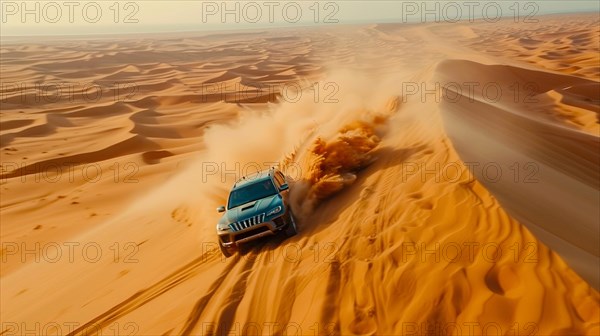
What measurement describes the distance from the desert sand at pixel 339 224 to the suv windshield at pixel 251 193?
919mm

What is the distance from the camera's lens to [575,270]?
17.8ft

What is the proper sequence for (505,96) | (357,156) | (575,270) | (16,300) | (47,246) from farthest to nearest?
(505,96) → (47,246) → (357,156) → (16,300) → (575,270)

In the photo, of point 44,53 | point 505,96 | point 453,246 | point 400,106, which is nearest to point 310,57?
point 44,53

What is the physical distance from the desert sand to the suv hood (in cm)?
63

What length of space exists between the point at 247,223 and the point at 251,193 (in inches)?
45.3

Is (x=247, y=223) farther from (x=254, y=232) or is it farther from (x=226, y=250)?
(x=226, y=250)

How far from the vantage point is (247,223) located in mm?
8492

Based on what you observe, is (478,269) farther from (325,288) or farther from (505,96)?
(505,96)

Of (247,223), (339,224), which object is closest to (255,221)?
(247,223)

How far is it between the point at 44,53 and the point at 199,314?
71280 mm

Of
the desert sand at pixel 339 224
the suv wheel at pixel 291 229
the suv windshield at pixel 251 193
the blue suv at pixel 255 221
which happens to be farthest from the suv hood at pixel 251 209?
the desert sand at pixel 339 224

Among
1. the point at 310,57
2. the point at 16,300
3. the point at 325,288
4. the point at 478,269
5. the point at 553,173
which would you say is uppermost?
the point at 310,57

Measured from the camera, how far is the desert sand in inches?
218

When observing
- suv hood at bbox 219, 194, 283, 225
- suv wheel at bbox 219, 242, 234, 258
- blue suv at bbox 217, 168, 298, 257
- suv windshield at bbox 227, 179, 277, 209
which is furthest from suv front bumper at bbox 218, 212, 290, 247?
suv windshield at bbox 227, 179, 277, 209
